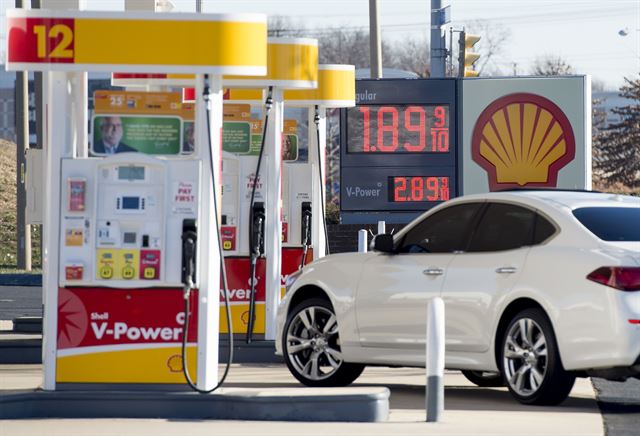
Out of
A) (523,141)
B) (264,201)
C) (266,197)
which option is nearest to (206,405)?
(266,197)

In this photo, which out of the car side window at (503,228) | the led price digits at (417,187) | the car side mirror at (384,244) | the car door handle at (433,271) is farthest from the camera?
the led price digits at (417,187)

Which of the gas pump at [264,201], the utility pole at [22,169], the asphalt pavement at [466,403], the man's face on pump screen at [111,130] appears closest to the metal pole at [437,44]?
the gas pump at [264,201]

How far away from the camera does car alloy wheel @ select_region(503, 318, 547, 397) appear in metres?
12.8

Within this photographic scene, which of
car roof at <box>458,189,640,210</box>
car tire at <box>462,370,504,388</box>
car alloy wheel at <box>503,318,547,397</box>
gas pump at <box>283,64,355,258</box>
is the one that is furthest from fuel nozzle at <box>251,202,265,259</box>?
car alloy wheel at <box>503,318,547,397</box>

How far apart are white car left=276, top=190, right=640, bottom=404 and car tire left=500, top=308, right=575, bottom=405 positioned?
0.4 inches

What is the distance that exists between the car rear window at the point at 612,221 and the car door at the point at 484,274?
437 mm

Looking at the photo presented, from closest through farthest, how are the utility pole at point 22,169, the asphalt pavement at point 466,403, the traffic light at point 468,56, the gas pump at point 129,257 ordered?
the asphalt pavement at point 466,403, the gas pump at point 129,257, the traffic light at point 468,56, the utility pole at point 22,169

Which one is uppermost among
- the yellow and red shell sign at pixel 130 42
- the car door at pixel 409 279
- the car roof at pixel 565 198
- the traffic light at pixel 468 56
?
the traffic light at pixel 468 56

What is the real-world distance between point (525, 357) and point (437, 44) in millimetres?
17107

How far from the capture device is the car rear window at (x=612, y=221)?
12.9m

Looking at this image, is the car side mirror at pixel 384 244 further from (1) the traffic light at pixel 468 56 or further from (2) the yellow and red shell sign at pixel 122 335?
(1) the traffic light at pixel 468 56

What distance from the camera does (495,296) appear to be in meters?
13.1

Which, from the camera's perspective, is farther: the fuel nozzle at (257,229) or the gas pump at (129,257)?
the fuel nozzle at (257,229)

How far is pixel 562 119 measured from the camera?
89.5ft
